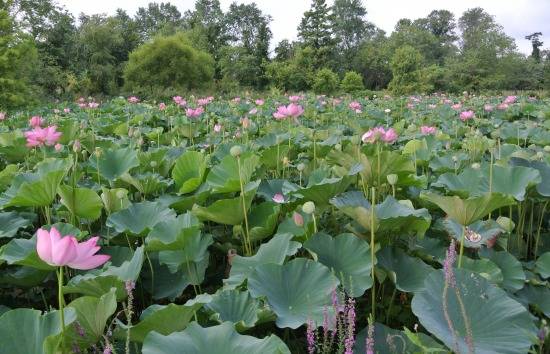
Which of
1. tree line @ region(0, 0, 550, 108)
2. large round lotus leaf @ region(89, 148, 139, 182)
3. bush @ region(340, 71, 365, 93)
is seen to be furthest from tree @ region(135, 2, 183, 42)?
large round lotus leaf @ region(89, 148, 139, 182)

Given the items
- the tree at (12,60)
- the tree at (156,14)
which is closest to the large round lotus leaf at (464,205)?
the tree at (12,60)

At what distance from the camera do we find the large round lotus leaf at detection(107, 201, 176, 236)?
124 centimetres

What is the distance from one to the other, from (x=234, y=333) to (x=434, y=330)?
0.31 meters

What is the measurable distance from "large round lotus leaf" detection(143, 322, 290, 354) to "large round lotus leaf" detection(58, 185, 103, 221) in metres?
Answer: 0.67

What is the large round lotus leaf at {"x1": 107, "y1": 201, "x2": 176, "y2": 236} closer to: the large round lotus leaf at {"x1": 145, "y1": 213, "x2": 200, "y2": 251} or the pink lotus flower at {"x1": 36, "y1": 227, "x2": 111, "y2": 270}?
the large round lotus leaf at {"x1": 145, "y1": 213, "x2": 200, "y2": 251}

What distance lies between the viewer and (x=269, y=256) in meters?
1.07

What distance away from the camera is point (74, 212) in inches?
52.2

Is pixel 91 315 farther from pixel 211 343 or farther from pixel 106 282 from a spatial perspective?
pixel 211 343

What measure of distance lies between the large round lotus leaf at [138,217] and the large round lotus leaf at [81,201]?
9 centimetres

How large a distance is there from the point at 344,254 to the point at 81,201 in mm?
721

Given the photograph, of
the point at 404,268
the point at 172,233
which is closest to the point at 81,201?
the point at 172,233

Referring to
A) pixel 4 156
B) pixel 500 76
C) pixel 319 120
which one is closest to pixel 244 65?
pixel 500 76

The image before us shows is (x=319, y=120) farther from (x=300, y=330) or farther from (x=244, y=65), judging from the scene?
(x=244, y=65)

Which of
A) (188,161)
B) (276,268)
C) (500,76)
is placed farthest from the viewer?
(500,76)
